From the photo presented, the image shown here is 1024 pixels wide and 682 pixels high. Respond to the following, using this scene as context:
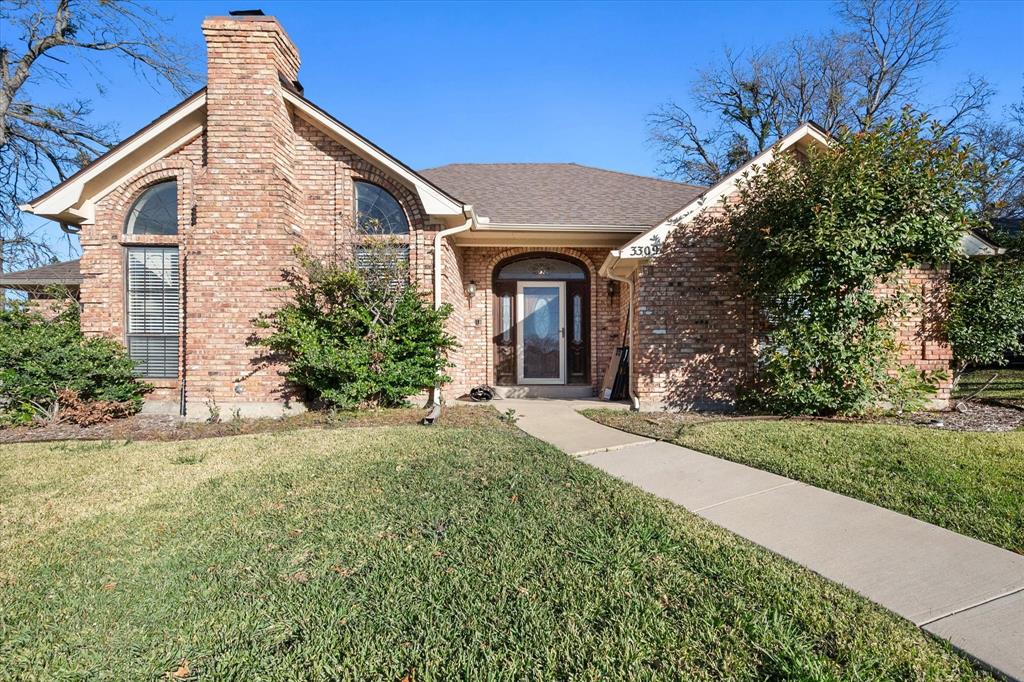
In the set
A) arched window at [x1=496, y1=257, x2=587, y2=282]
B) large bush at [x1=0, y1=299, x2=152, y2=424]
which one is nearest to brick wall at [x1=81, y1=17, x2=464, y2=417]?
large bush at [x1=0, y1=299, x2=152, y2=424]

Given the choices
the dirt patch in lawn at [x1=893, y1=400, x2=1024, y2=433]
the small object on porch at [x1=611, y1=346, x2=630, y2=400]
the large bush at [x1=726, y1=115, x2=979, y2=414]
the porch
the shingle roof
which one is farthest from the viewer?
the porch

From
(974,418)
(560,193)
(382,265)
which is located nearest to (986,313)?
(974,418)

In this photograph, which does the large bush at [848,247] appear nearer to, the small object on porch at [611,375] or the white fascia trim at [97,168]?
the small object on porch at [611,375]

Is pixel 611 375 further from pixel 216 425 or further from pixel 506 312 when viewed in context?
pixel 216 425

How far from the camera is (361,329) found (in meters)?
7.70

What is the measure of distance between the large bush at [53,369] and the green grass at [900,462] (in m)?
7.72

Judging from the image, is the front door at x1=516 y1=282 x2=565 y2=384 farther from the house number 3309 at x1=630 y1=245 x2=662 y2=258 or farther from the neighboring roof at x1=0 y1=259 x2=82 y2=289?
the neighboring roof at x1=0 y1=259 x2=82 y2=289

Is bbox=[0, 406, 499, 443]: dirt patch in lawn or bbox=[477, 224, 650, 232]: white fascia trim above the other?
bbox=[477, 224, 650, 232]: white fascia trim

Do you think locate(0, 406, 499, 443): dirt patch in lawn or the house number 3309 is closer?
locate(0, 406, 499, 443): dirt patch in lawn

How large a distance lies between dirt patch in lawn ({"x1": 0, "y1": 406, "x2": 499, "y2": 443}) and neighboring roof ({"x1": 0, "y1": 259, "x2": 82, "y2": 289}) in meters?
4.99

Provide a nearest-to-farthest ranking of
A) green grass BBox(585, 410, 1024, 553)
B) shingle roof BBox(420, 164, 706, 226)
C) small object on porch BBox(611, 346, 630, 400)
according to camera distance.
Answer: green grass BBox(585, 410, 1024, 553), small object on porch BBox(611, 346, 630, 400), shingle roof BBox(420, 164, 706, 226)

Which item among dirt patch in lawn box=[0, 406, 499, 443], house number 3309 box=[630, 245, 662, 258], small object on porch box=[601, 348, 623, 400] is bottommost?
dirt patch in lawn box=[0, 406, 499, 443]

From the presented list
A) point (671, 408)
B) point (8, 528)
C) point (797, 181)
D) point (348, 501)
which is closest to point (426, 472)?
point (348, 501)

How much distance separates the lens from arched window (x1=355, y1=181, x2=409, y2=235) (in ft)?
28.3
